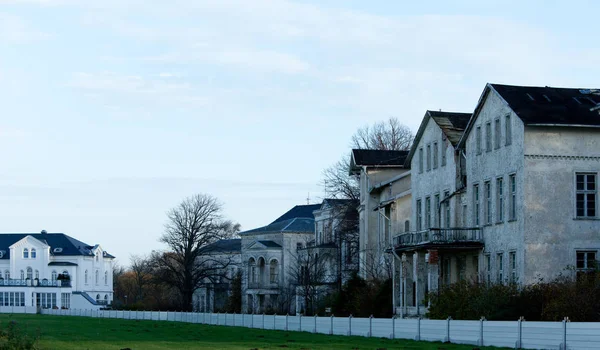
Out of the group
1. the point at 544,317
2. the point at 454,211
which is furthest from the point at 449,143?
the point at 544,317

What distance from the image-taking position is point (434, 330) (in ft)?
126

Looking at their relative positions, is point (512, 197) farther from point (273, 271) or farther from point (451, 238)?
point (273, 271)

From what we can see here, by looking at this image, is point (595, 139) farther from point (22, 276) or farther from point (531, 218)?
point (22, 276)

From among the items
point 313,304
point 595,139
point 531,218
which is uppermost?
point 595,139

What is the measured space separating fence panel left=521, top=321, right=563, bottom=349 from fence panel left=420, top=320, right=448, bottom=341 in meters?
5.54

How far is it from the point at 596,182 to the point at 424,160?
592 inches

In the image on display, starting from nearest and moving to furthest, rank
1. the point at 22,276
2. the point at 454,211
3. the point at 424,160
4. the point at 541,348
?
the point at 541,348 < the point at 454,211 < the point at 424,160 < the point at 22,276

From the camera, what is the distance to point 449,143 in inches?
2271

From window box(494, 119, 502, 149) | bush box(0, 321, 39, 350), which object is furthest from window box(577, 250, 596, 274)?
bush box(0, 321, 39, 350)

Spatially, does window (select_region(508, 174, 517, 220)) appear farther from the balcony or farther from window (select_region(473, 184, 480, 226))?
window (select_region(473, 184, 480, 226))

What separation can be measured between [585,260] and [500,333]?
608 inches

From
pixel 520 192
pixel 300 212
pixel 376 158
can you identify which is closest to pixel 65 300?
pixel 300 212

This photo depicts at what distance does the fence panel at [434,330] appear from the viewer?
37719 millimetres

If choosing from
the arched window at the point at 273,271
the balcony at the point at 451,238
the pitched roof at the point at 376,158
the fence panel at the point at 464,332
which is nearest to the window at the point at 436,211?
the balcony at the point at 451,238
